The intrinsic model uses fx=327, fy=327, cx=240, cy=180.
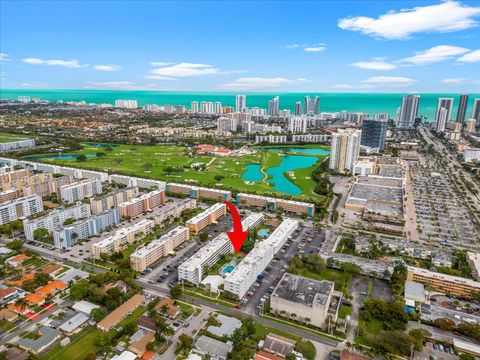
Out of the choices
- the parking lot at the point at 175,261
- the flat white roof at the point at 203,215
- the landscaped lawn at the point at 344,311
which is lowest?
the landscaped lawn at the point at 344,311

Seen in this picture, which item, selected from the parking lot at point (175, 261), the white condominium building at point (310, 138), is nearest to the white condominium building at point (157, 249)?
the parking lot at point (175, 261)

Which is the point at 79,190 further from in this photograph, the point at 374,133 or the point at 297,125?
the point at 297,125

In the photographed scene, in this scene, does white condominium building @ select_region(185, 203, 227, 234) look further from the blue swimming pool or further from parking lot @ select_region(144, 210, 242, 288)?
the blue swimming pool

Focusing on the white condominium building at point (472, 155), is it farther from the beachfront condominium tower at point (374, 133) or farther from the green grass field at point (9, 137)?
the green grass field at point (9, 137)

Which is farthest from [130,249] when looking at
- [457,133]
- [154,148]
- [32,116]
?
[32,116]

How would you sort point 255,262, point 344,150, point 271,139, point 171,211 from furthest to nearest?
point 271,139 → point 344,150 → point 171,211 → point 255,262

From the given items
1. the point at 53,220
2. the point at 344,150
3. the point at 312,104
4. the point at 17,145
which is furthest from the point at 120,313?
the point at 312,104

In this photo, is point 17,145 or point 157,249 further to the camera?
point 17,145

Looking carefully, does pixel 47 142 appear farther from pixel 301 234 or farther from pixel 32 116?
pixel 301 234
